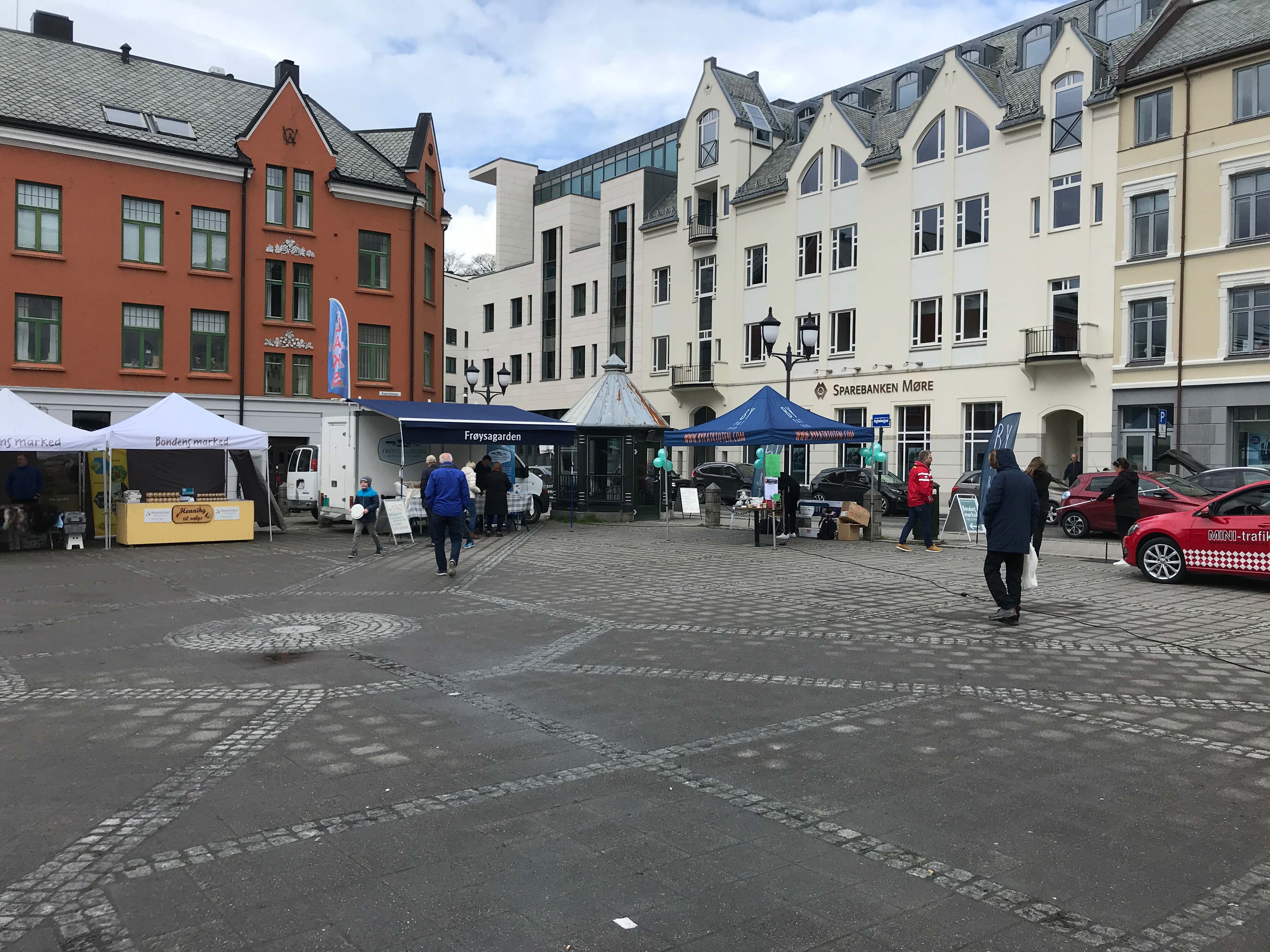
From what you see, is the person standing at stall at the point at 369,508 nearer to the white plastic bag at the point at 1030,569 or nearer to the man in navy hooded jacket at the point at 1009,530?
the man in navy hooded jacket at the point at 1009,530

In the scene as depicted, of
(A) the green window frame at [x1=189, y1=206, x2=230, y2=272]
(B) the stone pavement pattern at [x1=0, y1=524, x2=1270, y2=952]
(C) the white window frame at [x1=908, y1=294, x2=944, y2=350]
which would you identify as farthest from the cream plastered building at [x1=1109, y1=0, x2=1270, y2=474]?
(A) the green window frame at [x1=189, y1=206, x2=230, y2=272]

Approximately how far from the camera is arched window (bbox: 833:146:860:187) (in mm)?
39062

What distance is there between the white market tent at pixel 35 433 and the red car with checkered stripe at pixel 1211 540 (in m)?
18.4

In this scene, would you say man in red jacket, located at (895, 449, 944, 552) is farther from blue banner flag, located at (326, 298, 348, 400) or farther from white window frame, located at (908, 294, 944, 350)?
white window frame, located at (908, 294, 944, 350)

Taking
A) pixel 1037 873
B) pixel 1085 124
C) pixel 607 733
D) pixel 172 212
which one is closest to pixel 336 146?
pixel 172 212

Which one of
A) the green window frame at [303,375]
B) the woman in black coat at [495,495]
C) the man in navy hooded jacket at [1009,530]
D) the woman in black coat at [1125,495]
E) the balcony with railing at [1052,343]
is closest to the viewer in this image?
the man in navy hooded jacket at [1009,530]

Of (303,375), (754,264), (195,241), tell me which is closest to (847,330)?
(754,264)

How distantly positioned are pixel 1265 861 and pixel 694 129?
150 ft

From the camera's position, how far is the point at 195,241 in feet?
105

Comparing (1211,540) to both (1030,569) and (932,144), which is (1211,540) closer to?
(1030,569)

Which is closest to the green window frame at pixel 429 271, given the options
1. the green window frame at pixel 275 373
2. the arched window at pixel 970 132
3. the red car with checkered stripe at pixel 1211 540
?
the green window frame at pixel 275 373

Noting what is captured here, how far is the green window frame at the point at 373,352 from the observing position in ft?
115

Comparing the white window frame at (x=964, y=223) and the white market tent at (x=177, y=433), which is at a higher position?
the white window frame at (x=964, y=223)

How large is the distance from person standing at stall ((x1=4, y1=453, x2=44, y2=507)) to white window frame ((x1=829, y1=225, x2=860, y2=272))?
29.3m
